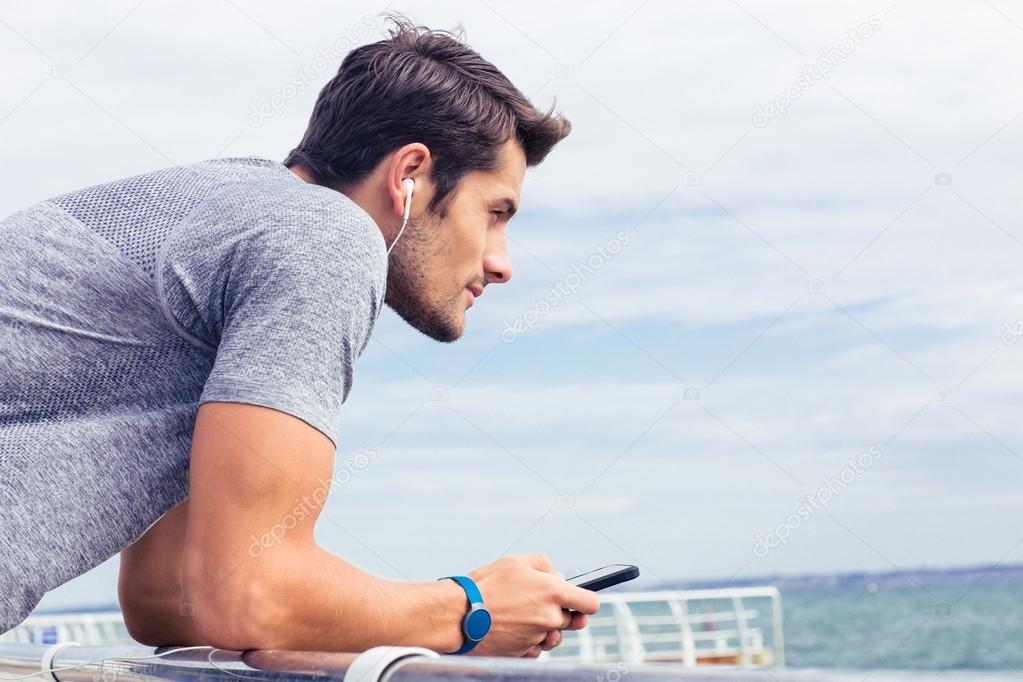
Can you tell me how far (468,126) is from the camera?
7.12 feet

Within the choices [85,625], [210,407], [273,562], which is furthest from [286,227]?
[85,625]

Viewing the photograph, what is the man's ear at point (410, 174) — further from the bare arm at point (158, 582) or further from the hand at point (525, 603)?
the hand at point (525, 603)

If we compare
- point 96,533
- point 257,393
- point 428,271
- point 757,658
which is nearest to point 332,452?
point 257,393

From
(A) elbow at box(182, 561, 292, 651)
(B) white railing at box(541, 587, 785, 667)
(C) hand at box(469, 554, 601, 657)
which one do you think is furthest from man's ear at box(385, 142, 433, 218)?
(B) white railing at box(541, 587, 785, 667)

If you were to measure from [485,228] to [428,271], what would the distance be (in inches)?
5.8

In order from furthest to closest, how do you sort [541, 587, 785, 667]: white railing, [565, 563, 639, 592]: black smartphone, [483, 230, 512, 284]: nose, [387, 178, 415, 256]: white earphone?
[541, 587, 785, 667]: white railing → [483, 230, 512, 284]: nose → [387, 178, 415, 256]: white earphone → [565, 563, 639, 592]: black smartphone

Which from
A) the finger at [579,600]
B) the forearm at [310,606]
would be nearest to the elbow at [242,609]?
the forearm at [310,606]

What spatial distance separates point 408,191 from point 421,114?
23 centimetres

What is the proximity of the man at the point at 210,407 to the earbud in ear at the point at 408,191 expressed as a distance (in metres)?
0.37

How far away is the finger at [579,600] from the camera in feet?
4.97

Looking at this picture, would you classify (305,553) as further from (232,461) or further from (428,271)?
(428,271)

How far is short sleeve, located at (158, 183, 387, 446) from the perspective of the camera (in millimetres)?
1288

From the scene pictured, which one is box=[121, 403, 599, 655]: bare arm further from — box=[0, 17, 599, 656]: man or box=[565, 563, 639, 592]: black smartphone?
box=[565, 563, 639, 592]: black smartphone

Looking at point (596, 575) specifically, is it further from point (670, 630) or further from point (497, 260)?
point (670, 630)
